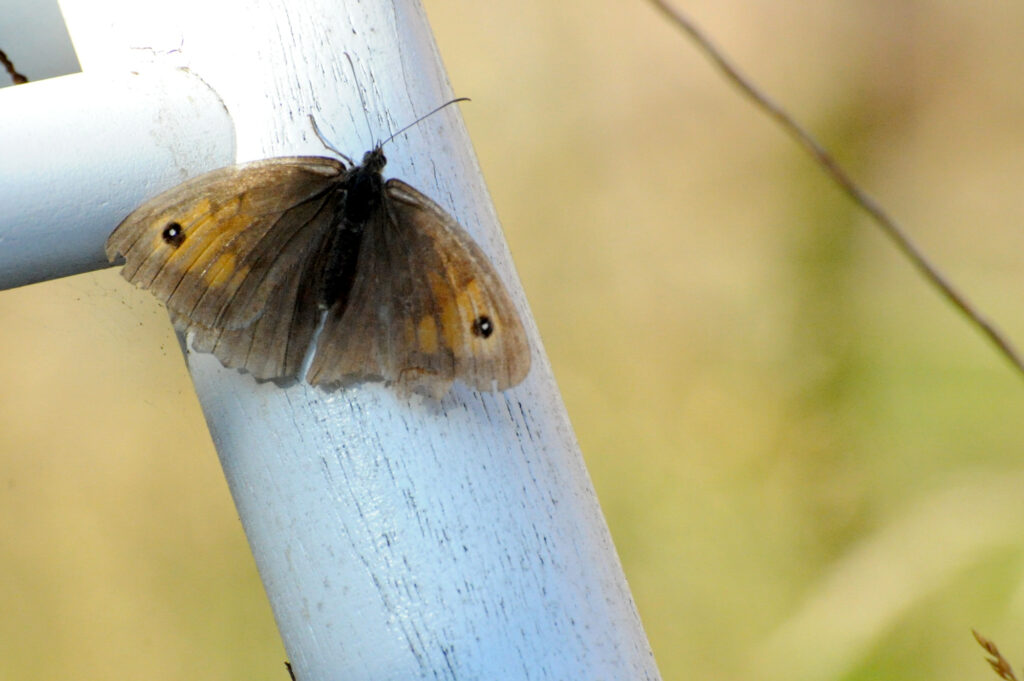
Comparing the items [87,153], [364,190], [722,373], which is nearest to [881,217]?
[364,190]

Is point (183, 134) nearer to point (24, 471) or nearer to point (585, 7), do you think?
point (24, 471)

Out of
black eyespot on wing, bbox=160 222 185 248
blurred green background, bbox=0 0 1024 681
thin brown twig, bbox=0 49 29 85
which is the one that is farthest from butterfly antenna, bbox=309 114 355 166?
blurred green background, bbox=0 0 1024 681

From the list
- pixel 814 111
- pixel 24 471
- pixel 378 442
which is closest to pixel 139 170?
pixel 378 442

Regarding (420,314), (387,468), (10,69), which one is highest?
(10,69)

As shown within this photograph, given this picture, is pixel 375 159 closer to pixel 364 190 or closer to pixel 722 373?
pixel 364 190

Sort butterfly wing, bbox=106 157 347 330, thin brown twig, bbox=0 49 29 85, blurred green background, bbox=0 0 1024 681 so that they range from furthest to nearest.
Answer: blurred green background, bbox=0 0 1024 681 < thin brown twig, bbox=0 49 29 85 < butterfly wing, bbox=106 157 347 330

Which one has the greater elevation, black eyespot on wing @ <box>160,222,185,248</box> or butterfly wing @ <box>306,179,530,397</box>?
black eyespot on wing @ <box>160,222,185,248</box>

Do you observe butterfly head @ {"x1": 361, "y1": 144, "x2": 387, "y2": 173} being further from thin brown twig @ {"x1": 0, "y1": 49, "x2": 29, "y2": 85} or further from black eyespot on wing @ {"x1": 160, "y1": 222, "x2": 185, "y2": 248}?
thin brown twig @ {"x1": 0, "y1": 49, "x2": 29, "y2": 85}
